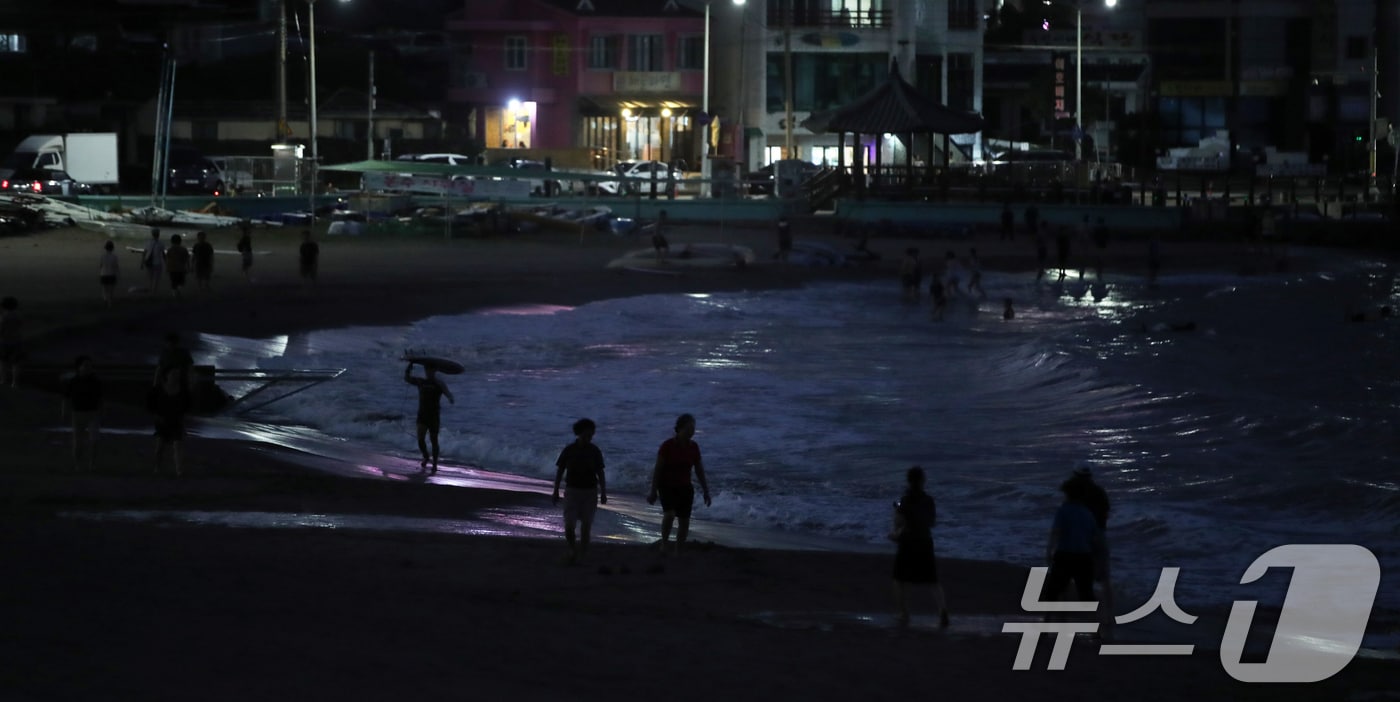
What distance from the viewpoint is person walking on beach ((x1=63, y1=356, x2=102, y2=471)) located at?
15414mm

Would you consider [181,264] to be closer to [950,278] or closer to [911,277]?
[911,277]

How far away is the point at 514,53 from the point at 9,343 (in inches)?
2028

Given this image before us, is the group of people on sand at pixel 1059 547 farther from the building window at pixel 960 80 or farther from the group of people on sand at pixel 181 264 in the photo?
the building window at pixel 960 80

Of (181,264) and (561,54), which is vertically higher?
(561,54)

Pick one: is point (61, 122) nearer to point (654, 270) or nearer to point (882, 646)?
point (654, 270)

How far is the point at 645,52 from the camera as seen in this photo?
69000 millimetres

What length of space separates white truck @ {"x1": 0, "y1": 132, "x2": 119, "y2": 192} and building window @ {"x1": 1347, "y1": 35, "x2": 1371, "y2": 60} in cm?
5717

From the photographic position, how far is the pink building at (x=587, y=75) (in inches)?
2694

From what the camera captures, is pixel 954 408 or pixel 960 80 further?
pixel 960 80

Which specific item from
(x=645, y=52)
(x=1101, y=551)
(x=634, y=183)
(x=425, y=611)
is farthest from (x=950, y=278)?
(x=645, y=52)

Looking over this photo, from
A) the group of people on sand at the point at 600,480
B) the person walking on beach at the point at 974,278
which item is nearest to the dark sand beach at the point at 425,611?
the group of people on sand at the point at 600,480

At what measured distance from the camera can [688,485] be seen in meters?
12.9

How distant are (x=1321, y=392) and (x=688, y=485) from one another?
1442 cm

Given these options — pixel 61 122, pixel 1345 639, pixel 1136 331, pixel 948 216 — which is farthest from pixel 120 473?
pixel 61 122
